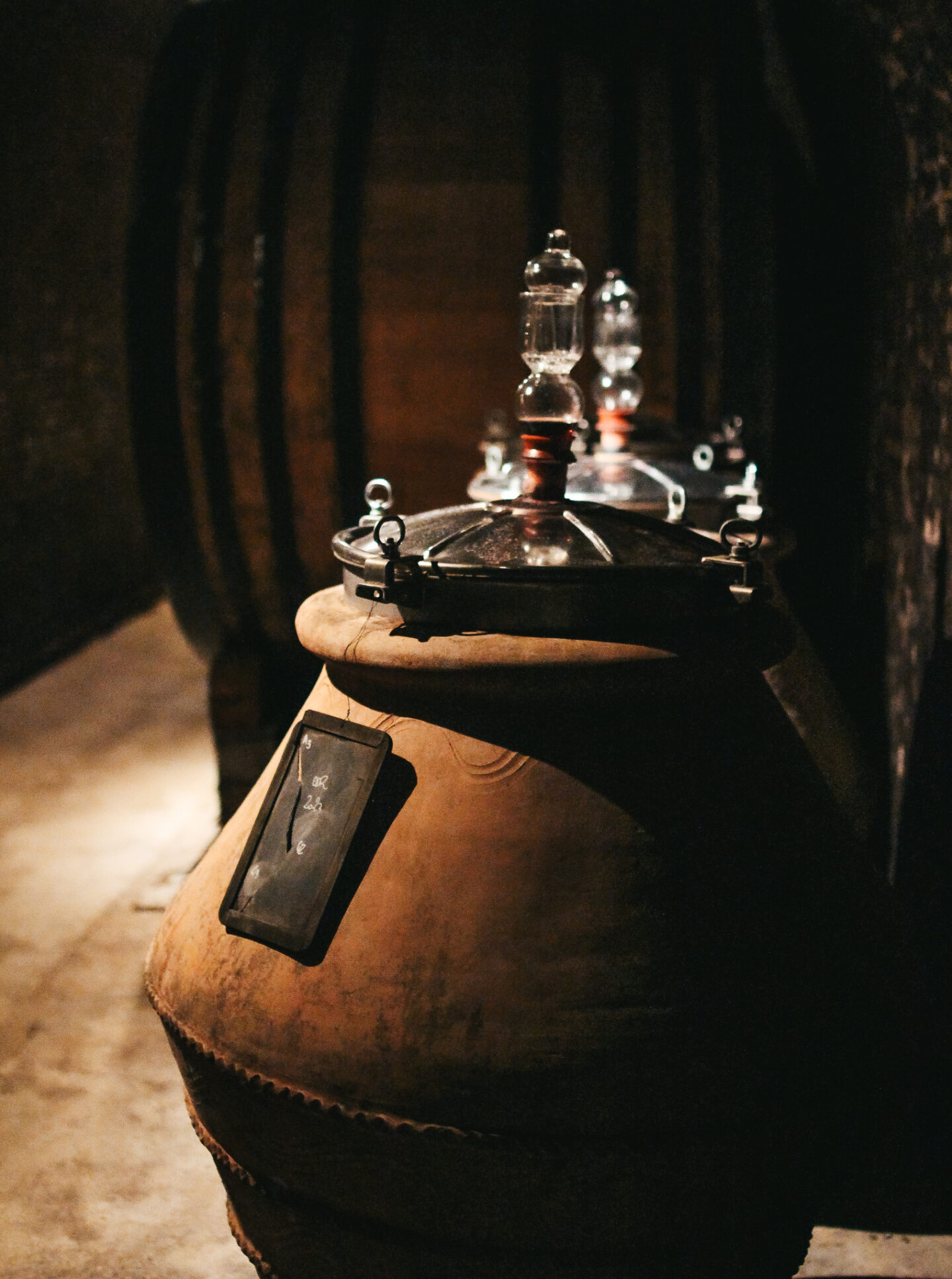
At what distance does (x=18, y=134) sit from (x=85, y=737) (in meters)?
2.99

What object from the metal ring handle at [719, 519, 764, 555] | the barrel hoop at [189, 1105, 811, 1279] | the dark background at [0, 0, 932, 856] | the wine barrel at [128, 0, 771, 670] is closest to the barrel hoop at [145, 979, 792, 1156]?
the barrel hoop at [189, 1105, 811, 1279]

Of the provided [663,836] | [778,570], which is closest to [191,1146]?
[663,836]

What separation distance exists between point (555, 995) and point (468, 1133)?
0.18 metres

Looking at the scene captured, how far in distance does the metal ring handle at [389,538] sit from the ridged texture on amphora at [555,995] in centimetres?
10

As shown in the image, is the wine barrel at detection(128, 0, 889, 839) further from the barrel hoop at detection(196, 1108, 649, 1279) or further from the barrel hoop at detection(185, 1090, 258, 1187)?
A: the barrel hoop at detection(196, 1108, 649, 1279)

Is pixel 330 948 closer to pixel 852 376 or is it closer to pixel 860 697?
pixel 860 697

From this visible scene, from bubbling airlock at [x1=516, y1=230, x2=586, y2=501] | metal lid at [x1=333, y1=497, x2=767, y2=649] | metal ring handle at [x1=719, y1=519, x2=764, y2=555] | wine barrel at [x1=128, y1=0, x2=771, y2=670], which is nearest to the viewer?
metal lid at [x1=333, y1=497, x2=767, y2=649]

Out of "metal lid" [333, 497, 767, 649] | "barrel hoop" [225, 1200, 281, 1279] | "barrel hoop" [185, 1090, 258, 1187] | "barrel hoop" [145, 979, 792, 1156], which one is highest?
"metal lid" [333, 497, 767, 649]

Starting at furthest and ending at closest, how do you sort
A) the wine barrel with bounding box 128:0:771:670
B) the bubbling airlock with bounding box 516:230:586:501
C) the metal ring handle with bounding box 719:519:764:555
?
→ the wine barrel with bounding box 128:0:771:670 → the bubbling airlock with bounding box 516:230:586:501 → the metal ring handle with bounding box 719:519:764:555

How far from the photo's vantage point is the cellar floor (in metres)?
A: 2.22

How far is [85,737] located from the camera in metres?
4.95

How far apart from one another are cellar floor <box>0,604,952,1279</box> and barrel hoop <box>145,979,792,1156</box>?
0.29 metres

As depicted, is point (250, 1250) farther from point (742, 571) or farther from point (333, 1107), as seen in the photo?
point (742, 571)

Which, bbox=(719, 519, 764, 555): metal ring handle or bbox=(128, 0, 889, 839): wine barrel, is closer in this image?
bbox=(719, 519, 764, 555): metal ring handle
